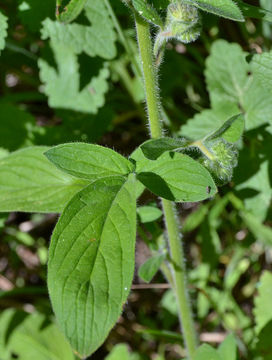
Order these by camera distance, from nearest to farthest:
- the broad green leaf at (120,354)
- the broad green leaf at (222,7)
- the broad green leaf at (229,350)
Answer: the broad green leaf at (222,7) → the broad green leaf at (229,350) → the broad green leaf at (120,354)

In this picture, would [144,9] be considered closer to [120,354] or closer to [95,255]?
[95,255]

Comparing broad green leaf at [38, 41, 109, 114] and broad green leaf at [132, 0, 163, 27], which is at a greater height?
broad green leaf at [132, 0, 163, 27]

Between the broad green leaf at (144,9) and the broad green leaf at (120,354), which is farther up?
the broad green leaf at (144,9)

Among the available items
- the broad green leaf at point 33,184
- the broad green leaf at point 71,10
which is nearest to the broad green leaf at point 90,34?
the broad green leaf at point 33,184

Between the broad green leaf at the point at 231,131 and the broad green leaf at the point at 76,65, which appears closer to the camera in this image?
the broad green leaf at the point at 231,131

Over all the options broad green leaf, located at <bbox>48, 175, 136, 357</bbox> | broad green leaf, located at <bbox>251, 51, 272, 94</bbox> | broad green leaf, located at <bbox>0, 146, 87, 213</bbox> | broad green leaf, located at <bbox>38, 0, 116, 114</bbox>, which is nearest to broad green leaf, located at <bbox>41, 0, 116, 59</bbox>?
broad green leaf, located at <bbox>38, 0, 116, 114</bbox>

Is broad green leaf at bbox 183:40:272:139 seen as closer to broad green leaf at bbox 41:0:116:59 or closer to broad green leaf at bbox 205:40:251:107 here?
broad green leaf at bbox 205:40:251:107

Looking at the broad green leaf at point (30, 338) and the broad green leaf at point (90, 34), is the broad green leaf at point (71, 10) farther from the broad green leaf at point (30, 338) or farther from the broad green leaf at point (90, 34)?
the broad green leaf at point (30, 338)
